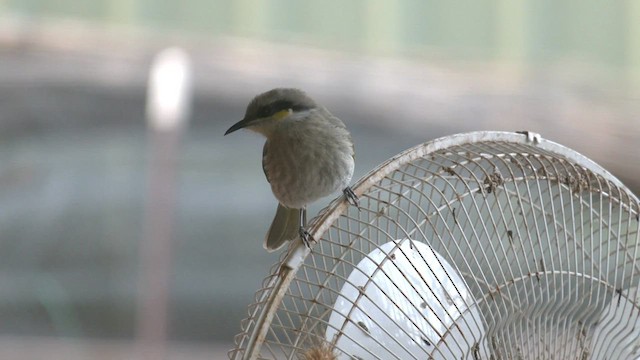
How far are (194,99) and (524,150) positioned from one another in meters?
1.03

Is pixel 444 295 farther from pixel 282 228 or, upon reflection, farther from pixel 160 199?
pixel 160 199

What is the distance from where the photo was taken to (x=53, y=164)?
1.86 metres

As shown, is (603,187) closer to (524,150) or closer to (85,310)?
(524,150)

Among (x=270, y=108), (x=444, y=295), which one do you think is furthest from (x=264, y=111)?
(x=444, y=295)

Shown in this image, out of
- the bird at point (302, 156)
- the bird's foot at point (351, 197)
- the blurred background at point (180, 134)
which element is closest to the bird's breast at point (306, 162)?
the bird at point (302, 156)

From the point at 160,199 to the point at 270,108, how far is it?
0.99m

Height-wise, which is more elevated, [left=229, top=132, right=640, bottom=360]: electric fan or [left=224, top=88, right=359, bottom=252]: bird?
Result: [left=224, top=88, right=359, bottom=252]: bird

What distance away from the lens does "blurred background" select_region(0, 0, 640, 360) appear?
183 cm

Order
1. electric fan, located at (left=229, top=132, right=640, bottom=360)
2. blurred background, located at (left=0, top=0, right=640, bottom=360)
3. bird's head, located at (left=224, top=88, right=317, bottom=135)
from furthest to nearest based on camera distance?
blurred background, located at (left=0, top=0, right=640, bottom=360) < bird's head, located at (left=224, top=88, right=317, bottom=135) < electric fan, located at (left=229, top=132, right=640, bottom=360)

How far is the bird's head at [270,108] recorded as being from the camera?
3.09 ft

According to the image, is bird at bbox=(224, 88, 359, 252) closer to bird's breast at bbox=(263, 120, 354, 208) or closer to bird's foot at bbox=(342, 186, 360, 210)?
bird's breast at bbox=(263, 120, 354, 208)

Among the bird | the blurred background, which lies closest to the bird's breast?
the bird

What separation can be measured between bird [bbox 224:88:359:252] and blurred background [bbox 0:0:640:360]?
2.68 ft

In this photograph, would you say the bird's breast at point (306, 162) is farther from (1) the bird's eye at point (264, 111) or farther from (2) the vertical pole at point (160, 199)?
(2) the vertical pole at point (160, 199)
